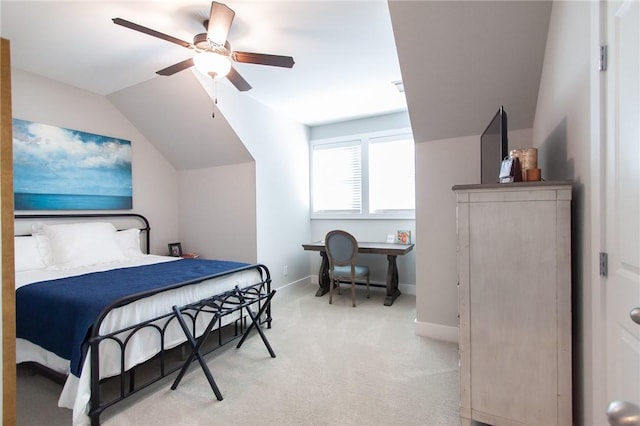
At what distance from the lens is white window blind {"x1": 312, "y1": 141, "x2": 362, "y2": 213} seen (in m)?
4.68

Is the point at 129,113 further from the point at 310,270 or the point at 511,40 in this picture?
the point at 511,40

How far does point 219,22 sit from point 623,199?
7.21ft

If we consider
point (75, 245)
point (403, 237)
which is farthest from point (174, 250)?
point (403, 237)

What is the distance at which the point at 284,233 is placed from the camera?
4.37 meters

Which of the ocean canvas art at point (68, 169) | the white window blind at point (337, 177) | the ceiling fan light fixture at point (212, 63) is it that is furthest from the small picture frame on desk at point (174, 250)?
the ceiling fan light fixture at point (212, 63)

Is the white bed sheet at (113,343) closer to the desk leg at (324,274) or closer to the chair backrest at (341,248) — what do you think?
the chair backrest at (341,248)

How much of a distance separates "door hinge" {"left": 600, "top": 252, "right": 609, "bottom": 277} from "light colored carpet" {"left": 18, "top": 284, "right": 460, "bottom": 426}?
3.76 feet

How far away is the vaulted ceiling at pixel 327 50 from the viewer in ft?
6.30

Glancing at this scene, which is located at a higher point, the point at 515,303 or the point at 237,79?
the point at 237,79

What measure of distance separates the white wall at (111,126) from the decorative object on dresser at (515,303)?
154 inches

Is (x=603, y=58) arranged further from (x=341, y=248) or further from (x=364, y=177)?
(x=364, y=177)

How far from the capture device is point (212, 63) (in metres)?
2.09

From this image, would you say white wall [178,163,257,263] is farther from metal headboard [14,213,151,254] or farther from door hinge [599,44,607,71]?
door hinge [599,44,607,71]

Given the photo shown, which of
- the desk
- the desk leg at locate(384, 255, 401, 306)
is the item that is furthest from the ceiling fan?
the desk leg at locate(384, 255, 401, 306)
